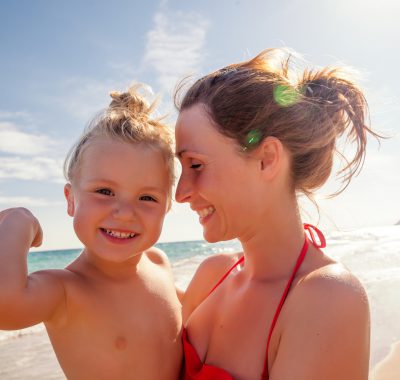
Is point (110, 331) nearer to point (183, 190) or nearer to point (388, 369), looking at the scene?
point (183, 190)

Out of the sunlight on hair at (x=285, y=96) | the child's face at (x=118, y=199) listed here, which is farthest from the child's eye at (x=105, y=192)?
the sunlight on hair at (x=285, y=96)

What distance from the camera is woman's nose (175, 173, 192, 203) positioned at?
2.62 m

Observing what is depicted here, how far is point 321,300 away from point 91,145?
1715 millimetres

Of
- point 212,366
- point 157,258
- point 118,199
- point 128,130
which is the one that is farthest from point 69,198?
point 212,366

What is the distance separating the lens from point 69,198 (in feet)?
10.00

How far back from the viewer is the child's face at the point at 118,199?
8.95 feet

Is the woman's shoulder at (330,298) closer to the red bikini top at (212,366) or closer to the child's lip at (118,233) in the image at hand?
the red bikini top at (212,366)

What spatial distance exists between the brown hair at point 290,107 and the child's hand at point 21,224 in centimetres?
105

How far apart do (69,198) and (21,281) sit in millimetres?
942

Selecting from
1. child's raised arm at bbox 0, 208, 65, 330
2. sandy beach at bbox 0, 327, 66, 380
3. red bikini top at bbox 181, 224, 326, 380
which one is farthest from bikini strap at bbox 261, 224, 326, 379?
sandy beach at bbox 0, 327, 66, 380

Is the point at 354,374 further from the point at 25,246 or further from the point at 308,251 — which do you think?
the point at 25,246

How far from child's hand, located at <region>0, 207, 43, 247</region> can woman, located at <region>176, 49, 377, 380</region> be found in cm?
79

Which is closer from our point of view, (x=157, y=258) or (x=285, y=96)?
(x=285, y=96)

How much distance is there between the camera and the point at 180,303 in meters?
3.20
